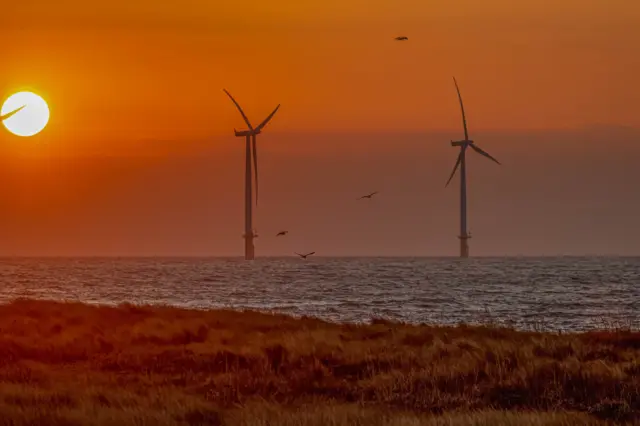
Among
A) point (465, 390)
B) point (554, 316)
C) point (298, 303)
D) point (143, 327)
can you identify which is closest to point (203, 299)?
point (298, 303)

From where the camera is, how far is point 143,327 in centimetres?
3869

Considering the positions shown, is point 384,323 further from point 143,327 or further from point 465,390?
point 465,390

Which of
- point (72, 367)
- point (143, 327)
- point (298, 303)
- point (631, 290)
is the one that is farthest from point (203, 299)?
point (72, 367)

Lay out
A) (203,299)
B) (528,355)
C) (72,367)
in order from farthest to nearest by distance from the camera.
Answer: (203,299)
(72,367)
(528,355)

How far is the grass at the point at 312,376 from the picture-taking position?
19578 mm

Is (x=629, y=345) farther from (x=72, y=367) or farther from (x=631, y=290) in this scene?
(x=631, y=290)

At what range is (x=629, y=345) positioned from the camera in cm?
3133

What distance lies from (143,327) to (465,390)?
17179mm

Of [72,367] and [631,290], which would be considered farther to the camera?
[631,290]

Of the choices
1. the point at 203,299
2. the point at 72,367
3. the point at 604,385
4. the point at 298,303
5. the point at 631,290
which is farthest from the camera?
the point at 631,290

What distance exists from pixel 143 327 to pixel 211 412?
62.0 ft

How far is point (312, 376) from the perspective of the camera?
27.4 m

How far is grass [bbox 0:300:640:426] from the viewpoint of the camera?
19578 millimetres

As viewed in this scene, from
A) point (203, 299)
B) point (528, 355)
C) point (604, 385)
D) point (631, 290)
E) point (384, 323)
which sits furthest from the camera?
point (631, 290)
